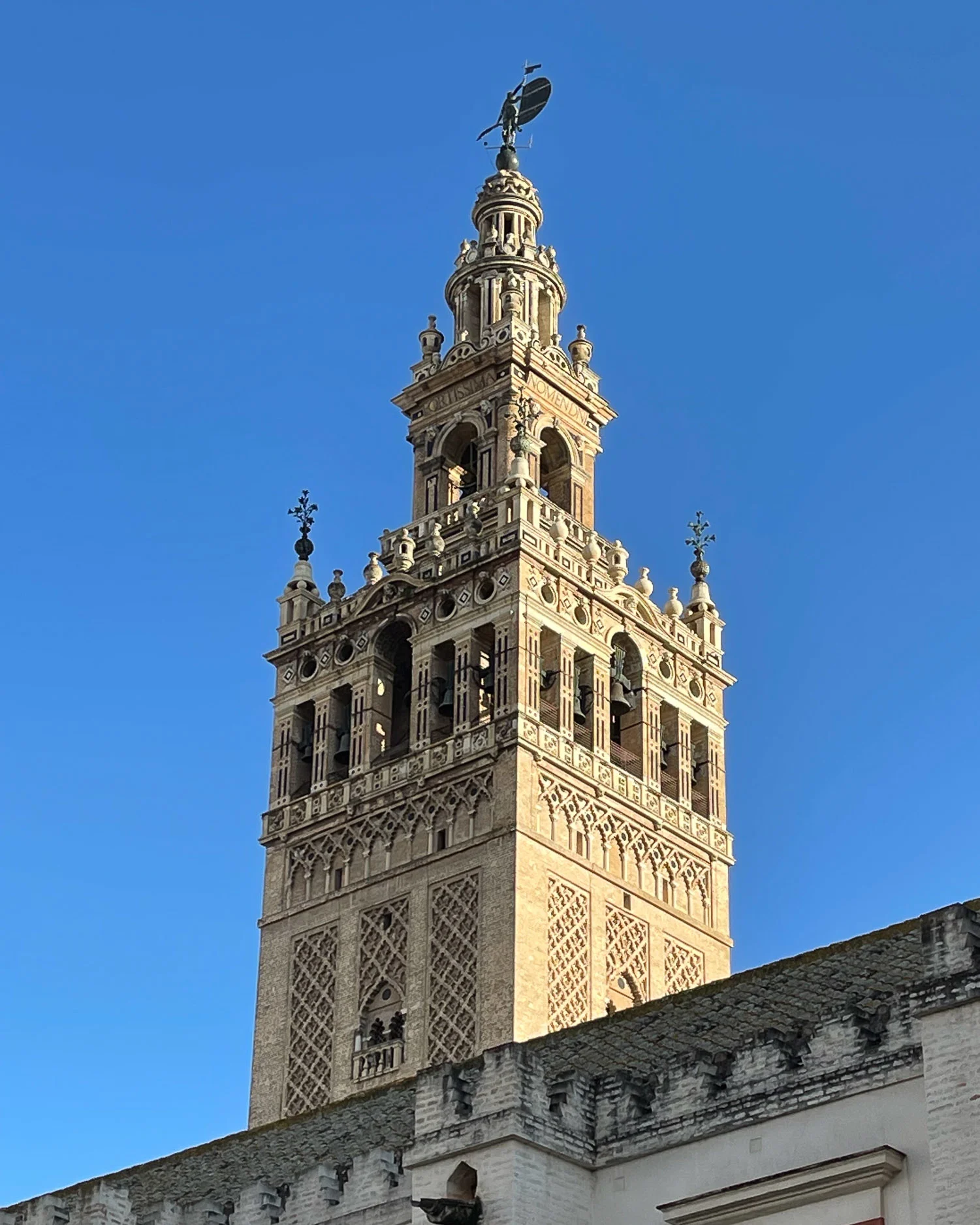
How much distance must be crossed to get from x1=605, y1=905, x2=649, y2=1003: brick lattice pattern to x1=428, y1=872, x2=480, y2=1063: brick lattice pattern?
311cm

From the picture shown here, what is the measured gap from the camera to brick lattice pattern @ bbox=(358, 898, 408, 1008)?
49.5 meters

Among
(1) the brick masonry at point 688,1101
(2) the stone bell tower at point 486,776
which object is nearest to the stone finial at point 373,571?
(2) the stone bell tower at point 486,776

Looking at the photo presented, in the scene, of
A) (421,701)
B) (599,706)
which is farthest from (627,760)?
(421,701)

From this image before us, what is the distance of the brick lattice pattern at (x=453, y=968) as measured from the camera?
47438 millimetres

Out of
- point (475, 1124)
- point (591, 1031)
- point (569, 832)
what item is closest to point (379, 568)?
point (569, 832)

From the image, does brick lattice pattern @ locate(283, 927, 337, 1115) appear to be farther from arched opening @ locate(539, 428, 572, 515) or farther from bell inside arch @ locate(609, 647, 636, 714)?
arched opening @ locate(539, 428, 572, 515)

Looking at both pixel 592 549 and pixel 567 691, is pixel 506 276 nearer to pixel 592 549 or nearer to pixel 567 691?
pixel 592 549

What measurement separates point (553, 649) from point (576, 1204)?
27802 mm

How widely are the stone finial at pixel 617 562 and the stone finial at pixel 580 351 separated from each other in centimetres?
614

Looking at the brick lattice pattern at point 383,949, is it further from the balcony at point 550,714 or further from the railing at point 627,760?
the railing at point 627,760

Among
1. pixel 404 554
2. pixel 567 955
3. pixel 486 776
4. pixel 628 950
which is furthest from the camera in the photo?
pixel 404 554

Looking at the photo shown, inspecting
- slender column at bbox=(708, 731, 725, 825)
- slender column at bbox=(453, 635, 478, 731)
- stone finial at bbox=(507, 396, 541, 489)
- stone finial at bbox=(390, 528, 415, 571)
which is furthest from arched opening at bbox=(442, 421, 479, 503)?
slender column at bbox=(708, 731, 725, 825)

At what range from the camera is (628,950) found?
50.7 meters

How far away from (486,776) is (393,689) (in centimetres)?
469
